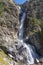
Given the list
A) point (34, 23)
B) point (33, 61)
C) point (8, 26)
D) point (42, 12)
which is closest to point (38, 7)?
point (42, 12)

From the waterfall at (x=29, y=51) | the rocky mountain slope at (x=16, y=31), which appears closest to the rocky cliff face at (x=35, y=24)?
the rocky mountain slope at (x=16, y=31)

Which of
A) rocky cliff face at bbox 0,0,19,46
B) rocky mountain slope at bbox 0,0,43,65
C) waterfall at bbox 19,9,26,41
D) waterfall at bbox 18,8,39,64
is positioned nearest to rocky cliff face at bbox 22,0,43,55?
rocky mountain slope at bbox 0,0,43,65

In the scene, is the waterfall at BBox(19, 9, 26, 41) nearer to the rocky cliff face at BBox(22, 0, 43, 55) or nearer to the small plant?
the rocky cliff face at BBox(22, 0, 43, 55)

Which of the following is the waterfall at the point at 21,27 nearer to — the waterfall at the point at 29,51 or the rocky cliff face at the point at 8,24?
the waterfall at the point at 29,51

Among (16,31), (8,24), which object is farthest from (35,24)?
(8,24)

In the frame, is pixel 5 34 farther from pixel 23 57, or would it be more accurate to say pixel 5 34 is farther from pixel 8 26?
pixel 23 57

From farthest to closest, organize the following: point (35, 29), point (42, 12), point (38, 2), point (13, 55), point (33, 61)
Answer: point (38, 2), point (42, 12), point (35, 29), point (33, 61), point (13, 55)

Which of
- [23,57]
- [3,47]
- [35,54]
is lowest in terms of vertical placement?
[35,54]

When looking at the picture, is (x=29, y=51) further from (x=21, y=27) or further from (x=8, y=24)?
→ (x=21, y=27)

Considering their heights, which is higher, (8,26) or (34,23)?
(8,26)
